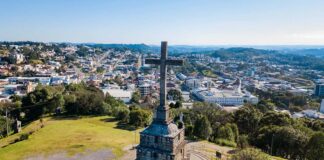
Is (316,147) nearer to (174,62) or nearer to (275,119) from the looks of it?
(275,119)

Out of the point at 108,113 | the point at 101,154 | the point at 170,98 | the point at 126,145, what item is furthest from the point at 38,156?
the point at 170,98

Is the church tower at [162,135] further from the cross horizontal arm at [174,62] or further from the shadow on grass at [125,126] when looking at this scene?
the shadow on grass at [125,126]

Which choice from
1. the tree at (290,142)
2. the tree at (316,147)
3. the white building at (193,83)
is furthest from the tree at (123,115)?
the white building at (193,83)

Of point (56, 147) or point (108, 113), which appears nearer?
point (56, 147)

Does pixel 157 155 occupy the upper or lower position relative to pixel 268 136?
upper

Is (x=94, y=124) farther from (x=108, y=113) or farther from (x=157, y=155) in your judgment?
(x=157, y=155)

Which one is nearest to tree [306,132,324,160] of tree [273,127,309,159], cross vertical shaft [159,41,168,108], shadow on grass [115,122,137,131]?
tree [273,127,309,159]

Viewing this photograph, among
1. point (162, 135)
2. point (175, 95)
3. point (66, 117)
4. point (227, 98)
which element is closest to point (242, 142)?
point (162, 135)

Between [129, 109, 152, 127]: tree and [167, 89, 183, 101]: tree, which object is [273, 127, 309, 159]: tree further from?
[167, 89, 183, 101]: tree
